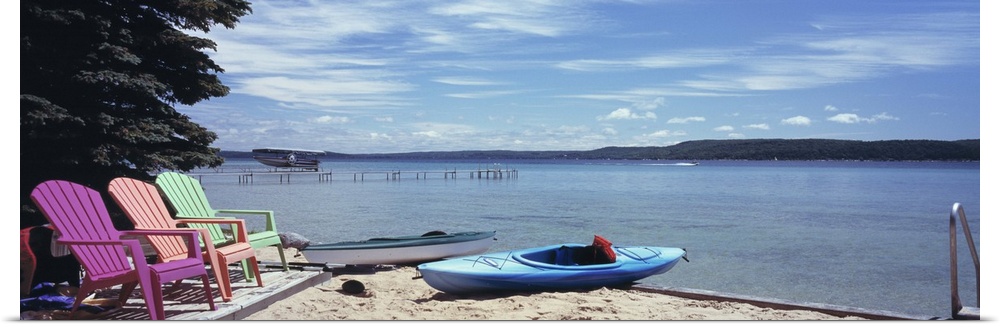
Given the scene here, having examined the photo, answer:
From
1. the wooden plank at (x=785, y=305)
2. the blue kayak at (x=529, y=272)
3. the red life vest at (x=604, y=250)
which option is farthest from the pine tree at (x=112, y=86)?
the wooden plank at (x=785, y=305)

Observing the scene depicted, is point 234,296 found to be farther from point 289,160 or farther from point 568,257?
point 289,160

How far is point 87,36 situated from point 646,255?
589 cm

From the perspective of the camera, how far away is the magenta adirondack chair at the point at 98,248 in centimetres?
382

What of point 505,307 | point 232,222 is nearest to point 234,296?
point 232,222

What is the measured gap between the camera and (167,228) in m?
4.97

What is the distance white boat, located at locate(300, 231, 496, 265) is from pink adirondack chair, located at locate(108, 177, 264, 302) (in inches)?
91.3

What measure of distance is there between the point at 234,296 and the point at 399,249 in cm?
363

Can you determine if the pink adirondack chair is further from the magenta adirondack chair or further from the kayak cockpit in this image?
the kayak cockpit

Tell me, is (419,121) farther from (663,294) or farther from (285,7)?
(663,294)


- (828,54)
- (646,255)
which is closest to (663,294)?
(646,255)

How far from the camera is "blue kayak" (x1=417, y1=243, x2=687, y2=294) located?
6.28 meters

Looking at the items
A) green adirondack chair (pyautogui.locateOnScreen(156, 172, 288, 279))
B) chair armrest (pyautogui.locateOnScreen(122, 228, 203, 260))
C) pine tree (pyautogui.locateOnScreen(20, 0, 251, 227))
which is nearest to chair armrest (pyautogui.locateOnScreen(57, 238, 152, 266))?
chair armrest (pyautogui.locateOnScreen(122, 228, 203, 260))

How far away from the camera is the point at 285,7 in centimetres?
707

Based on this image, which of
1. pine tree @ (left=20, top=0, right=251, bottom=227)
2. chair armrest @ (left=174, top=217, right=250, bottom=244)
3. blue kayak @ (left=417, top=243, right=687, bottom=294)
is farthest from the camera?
pine tree @ (left=20, top=0, right=251, bottom=227)
